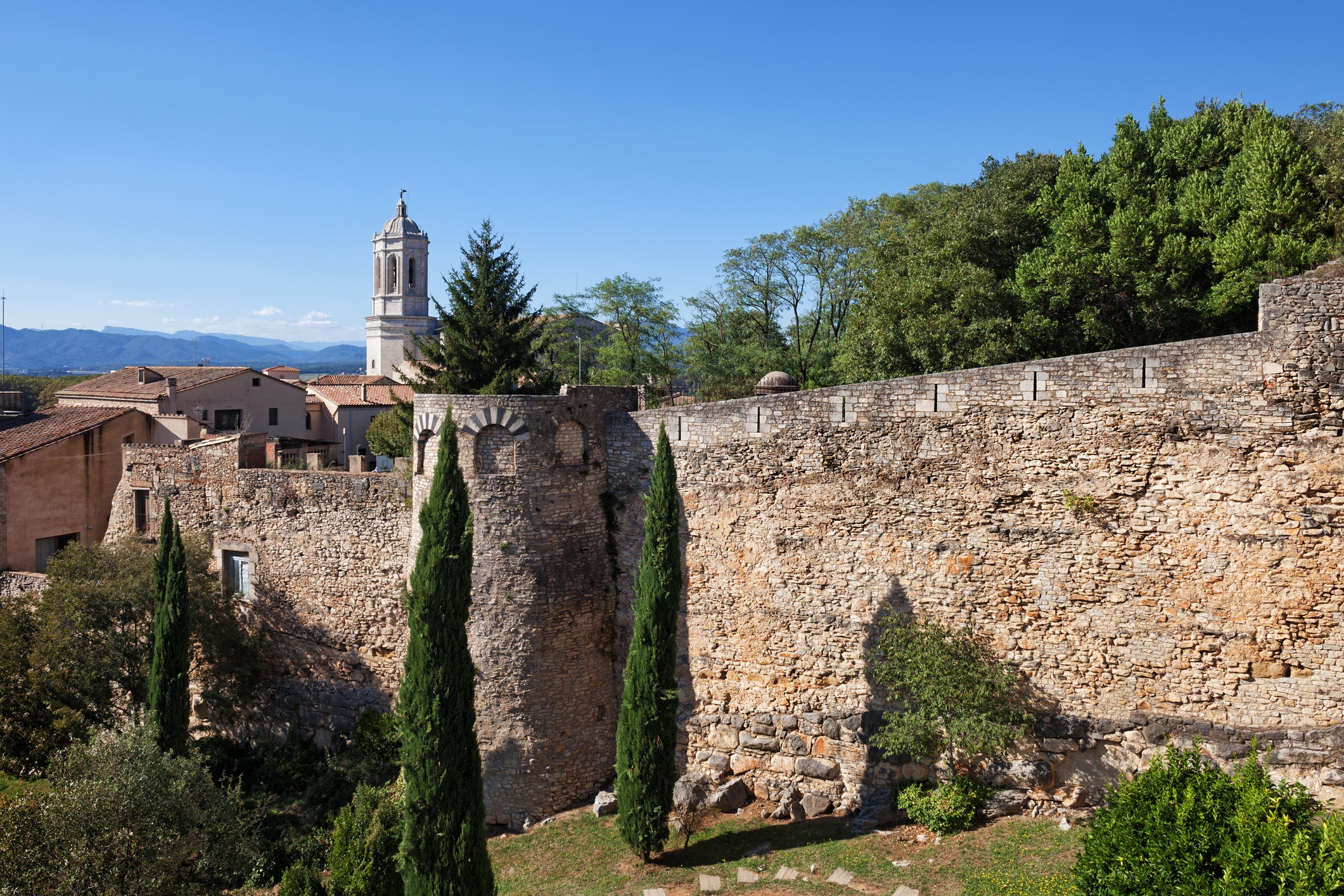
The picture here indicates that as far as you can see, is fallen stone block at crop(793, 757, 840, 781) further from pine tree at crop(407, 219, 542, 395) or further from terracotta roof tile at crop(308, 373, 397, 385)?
terracotta roof tile at crop(308, 373, 397, 385)

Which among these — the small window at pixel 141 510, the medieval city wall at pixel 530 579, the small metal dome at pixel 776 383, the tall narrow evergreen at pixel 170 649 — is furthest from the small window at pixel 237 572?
the small metal dome at pixel 776 383

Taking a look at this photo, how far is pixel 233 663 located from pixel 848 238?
25.4m

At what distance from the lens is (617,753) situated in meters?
15.8

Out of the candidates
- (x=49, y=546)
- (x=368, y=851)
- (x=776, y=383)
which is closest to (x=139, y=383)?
(x=49, y=546)

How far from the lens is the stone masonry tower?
7400 centimetres

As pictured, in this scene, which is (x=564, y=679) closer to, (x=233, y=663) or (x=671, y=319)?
(x=233, y=663)

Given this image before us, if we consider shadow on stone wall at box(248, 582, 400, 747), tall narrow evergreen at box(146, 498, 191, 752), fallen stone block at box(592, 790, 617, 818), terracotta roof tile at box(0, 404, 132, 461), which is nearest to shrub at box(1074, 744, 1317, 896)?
fallen stone block at box(592, 790, 617, 818)

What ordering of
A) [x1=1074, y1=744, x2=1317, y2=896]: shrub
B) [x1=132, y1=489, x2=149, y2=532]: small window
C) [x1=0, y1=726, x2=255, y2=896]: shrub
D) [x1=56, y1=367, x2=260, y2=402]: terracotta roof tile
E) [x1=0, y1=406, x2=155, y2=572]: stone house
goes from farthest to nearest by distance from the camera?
[x1=56, y1=367, x2=260, y2=402]: terracotta roof tile → [x1=0, y1=406, x2=155, y2=572]: stone house → [x1=132, y1=489, x2=149, y2=532]: small window → [x1=0, y1=726, x2=255, y2=896]: shrub → [x1=1074, y1=744, x2=1317, y2=896]: shrub

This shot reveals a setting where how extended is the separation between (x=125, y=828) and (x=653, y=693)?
8844 millimetres

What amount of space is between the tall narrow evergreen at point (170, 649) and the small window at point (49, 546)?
7.48 m

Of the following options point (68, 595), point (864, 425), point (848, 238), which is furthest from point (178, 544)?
point (848, 238)

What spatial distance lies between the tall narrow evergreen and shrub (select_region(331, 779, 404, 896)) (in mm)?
5863

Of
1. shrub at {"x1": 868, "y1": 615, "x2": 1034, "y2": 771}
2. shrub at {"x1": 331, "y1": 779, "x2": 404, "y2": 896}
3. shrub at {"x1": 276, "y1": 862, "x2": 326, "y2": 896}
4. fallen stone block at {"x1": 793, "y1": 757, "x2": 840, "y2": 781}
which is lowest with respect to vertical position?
shrub at {"x1": 276, "y1": 862, "x2": 326, "y2": 896}

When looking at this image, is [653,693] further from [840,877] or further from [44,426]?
[44,426]
